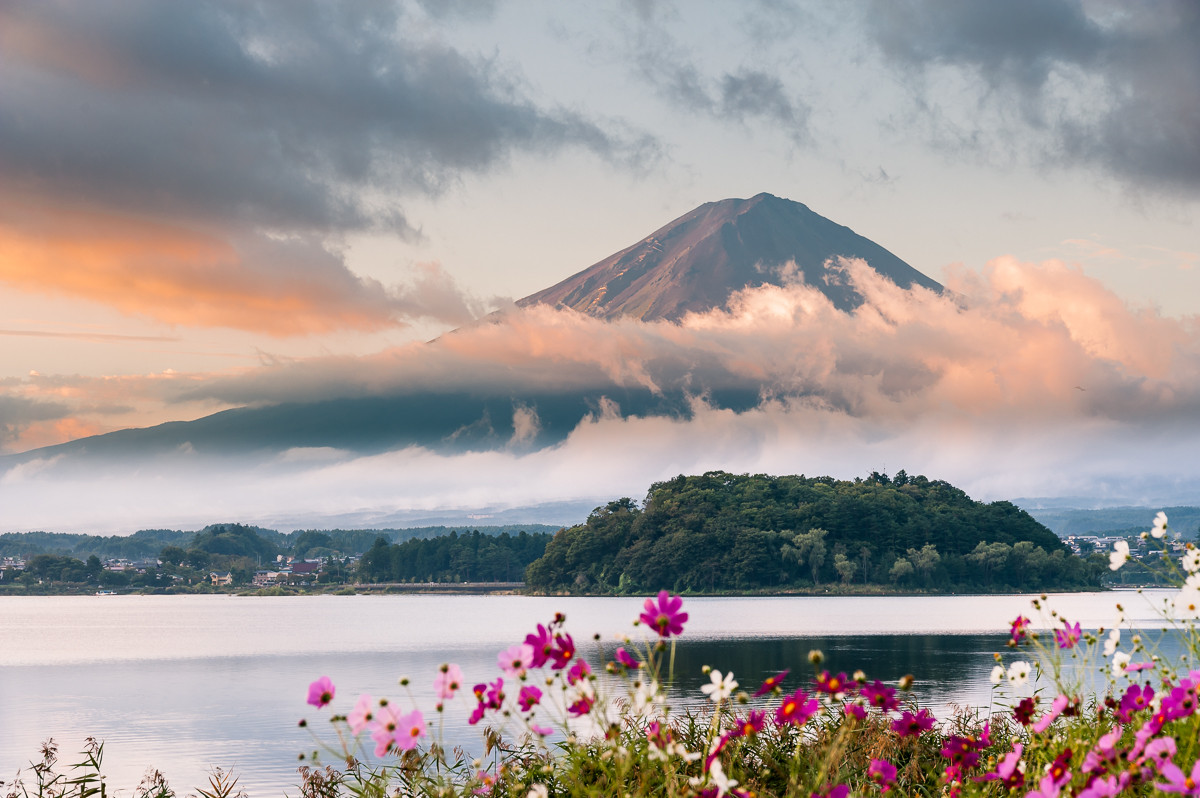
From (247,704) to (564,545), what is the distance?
9479 centimetres

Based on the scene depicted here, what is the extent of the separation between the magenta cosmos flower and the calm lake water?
347mm

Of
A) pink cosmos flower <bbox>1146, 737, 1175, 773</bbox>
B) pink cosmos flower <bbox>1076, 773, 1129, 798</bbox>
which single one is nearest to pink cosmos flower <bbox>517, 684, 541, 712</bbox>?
pink cosmos flower <bbox>1076, 773, 1129, 798</bbox>

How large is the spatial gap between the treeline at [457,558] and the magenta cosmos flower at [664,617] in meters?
148

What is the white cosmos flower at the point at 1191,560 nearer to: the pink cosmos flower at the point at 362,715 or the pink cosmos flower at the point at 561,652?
the pink cosmos flower at the point at 561,652

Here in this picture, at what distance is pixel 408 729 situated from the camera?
13.5 ft

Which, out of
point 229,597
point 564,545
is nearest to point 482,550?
point 564,545

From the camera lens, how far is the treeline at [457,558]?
505 ft

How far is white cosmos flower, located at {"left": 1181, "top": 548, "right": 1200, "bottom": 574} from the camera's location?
18.2ft

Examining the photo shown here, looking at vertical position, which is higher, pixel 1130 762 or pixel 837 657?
pixel 1130 762

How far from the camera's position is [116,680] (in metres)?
41.7

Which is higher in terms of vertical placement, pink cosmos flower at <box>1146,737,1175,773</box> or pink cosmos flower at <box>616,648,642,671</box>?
pink cosmos flower at <box>616,648,642,671</box>

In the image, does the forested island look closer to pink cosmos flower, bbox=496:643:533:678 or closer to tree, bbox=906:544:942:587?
tree, bbox=906:544:942:587

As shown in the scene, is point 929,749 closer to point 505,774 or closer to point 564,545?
point 505,774

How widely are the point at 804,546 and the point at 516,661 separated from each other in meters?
113
